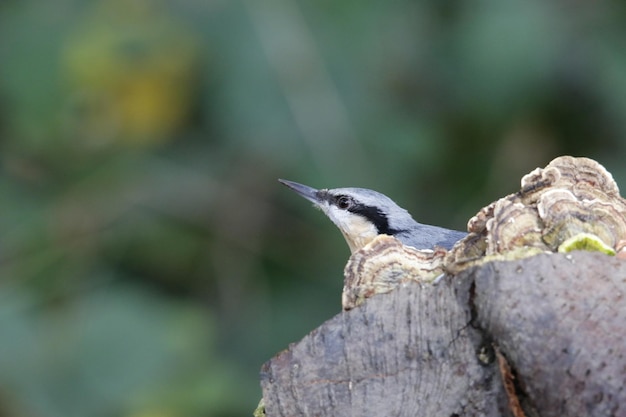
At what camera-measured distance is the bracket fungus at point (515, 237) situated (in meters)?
2.34

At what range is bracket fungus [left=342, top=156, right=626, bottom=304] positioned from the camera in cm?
234

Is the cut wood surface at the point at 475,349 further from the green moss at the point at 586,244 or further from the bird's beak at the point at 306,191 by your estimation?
the bird's beak at the point at 306,191

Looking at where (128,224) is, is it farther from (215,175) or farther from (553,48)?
(553,48)

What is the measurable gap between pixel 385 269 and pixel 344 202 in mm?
2020

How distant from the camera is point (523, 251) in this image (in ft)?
7.20

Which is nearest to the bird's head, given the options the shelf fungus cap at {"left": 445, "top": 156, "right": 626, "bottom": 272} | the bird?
the bird

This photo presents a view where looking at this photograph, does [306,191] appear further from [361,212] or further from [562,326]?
[562,326]

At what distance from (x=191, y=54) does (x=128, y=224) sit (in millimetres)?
817

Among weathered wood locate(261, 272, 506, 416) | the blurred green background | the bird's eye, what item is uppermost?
the blurred green background

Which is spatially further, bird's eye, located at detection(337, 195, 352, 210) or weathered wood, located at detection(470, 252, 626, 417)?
bird's eye, located at detection(337, 195, 352, 210)

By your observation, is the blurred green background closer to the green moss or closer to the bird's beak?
the bird's beak

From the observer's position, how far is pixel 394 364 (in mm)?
2170

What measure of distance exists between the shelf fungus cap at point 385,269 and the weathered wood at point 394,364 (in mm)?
176

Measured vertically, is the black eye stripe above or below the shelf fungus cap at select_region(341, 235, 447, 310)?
above
